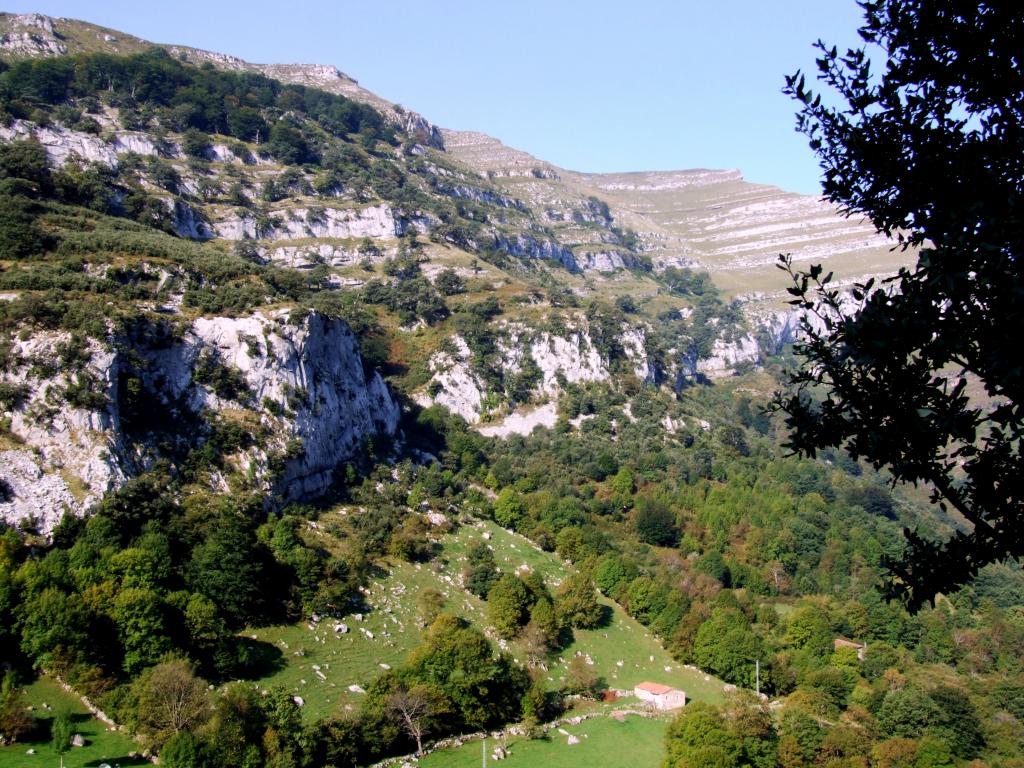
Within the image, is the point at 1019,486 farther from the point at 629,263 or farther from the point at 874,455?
the point at 629,263

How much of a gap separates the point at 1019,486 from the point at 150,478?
41657 mm

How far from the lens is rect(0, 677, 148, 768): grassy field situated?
24.5 meters

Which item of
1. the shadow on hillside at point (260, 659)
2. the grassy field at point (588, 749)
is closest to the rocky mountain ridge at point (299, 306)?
the shadow on hillside at point (260, 659)

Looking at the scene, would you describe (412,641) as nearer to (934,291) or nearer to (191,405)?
(191,405)

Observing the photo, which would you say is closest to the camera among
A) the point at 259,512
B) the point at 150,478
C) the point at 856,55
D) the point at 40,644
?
the point at 856,55

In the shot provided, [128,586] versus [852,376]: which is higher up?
[852,376]

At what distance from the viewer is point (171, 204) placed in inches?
3344

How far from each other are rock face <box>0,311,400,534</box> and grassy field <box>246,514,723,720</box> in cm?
1057

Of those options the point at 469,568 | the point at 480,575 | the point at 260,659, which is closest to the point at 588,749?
the point at 480,575

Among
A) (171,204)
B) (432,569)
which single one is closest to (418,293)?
(171,204)

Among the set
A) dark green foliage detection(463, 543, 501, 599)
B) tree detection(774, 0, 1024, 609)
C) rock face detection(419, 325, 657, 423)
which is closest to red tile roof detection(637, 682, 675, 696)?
dark green foliage detection(463, 543, 501, 599)

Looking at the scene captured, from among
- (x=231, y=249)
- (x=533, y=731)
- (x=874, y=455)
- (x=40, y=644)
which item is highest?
(x=231, y=249)

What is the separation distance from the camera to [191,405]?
46.8 metres

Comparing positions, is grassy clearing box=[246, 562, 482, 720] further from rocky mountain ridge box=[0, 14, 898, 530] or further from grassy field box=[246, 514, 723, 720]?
rocky mountain ridge box=[0, 14, 898, 530]
